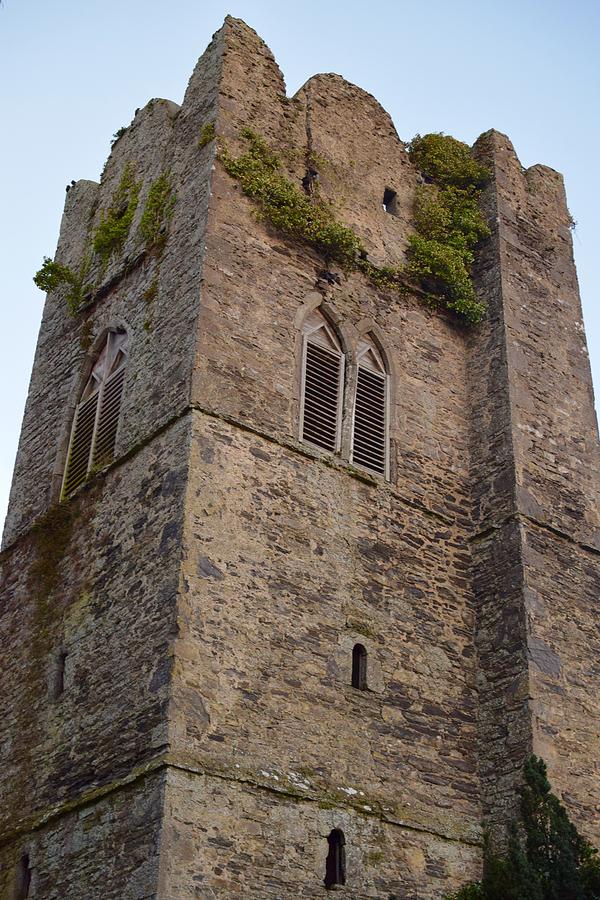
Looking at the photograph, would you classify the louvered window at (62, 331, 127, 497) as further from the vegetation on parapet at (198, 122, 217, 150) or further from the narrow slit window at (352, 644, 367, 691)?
the narrow slit window at (352, 644, 367, 691)

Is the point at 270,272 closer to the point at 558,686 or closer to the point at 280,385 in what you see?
the point at 280,385

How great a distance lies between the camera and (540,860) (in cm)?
1327

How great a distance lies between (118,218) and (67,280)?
4.00 ft

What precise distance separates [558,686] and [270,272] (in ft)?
20.4

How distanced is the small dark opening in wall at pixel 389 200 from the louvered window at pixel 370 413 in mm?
2810

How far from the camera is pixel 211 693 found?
13.1 meters

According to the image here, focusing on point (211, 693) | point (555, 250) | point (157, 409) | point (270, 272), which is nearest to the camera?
point (211, 693)

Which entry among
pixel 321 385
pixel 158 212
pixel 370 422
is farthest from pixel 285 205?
pixel 370 422

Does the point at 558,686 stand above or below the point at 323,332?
below

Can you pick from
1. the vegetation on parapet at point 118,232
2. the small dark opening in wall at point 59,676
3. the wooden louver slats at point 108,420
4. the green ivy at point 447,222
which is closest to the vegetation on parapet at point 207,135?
the vegetation on parapet at point 118,232

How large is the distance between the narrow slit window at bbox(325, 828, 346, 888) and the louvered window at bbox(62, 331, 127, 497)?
5471 mm

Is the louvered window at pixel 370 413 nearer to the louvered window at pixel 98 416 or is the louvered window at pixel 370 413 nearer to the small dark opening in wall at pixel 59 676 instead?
the louvered window at pixel 98 416

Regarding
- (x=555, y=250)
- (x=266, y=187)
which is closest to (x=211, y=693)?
(x=266, y=187)

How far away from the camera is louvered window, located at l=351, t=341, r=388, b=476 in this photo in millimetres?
16453
